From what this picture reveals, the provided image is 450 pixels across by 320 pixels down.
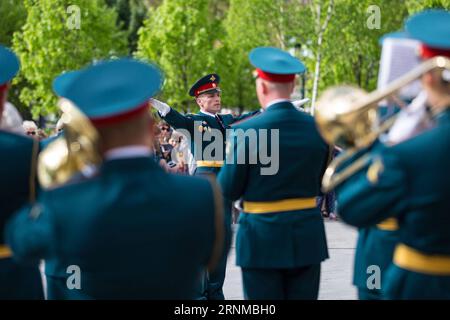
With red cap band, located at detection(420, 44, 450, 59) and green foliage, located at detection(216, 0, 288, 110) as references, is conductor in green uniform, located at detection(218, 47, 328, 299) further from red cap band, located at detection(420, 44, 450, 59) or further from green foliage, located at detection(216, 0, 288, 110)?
green foliage, located at detection(216, 0, 288, 110)

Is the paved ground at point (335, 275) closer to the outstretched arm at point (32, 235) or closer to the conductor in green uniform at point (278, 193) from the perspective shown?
the conductor in green uniform at point (278, 193)

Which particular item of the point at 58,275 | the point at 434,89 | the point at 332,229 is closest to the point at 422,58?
the point at 434,89

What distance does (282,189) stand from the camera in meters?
5.36

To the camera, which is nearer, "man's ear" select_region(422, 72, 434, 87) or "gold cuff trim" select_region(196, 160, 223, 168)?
"man's ear" select_region(422, 72, 434, 87)

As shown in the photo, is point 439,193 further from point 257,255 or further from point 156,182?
point 257,255

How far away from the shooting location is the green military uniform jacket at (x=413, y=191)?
3.52 m

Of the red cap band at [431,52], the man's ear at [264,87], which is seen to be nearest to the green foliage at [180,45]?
the man's ear at [264,87]

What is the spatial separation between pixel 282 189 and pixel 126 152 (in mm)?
2245

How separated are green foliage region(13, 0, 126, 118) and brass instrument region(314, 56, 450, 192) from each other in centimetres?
2924

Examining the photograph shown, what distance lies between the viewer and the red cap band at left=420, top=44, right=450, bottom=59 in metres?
3.67

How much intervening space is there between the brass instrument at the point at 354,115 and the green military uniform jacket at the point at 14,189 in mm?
1327

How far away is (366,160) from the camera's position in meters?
3.63

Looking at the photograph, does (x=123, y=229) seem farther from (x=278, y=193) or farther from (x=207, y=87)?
(x=207, y=87)

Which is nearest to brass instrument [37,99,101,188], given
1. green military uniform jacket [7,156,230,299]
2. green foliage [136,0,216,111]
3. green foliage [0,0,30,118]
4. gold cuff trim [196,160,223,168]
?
green military uniform jacket [7,156,230,299]
